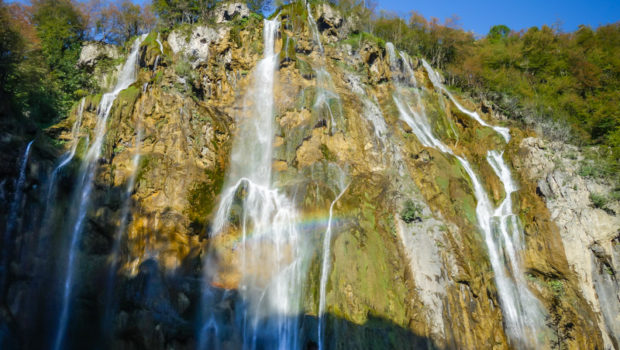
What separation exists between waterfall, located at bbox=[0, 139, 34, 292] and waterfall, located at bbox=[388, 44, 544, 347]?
22005 mm

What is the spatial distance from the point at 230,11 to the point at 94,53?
1213 centimetres

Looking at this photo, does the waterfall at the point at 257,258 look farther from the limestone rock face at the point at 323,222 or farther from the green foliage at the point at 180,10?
the green foliage at the point at 180,10

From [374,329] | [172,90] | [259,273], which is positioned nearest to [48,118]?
[172,90]

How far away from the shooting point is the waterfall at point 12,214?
14.3m

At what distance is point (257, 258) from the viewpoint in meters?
16.3

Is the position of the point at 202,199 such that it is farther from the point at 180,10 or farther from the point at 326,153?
the point at 180,10

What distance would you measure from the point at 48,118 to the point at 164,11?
51.2 ft

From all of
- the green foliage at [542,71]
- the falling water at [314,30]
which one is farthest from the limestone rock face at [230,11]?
the green foliage at [542,71]

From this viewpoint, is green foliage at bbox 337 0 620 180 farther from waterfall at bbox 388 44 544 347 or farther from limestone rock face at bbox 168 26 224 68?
limestone rock face at bbox 168 26 224 68

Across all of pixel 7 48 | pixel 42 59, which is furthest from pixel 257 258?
pixel 42 59

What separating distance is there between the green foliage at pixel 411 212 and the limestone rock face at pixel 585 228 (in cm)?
743

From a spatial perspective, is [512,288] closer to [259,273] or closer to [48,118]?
[259,273]

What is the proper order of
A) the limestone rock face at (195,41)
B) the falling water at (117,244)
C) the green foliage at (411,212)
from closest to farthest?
the falling water at (117,244) → the green foliage at (411,212) → the limestone rock face at (195,41)

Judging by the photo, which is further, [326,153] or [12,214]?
[326,153]
